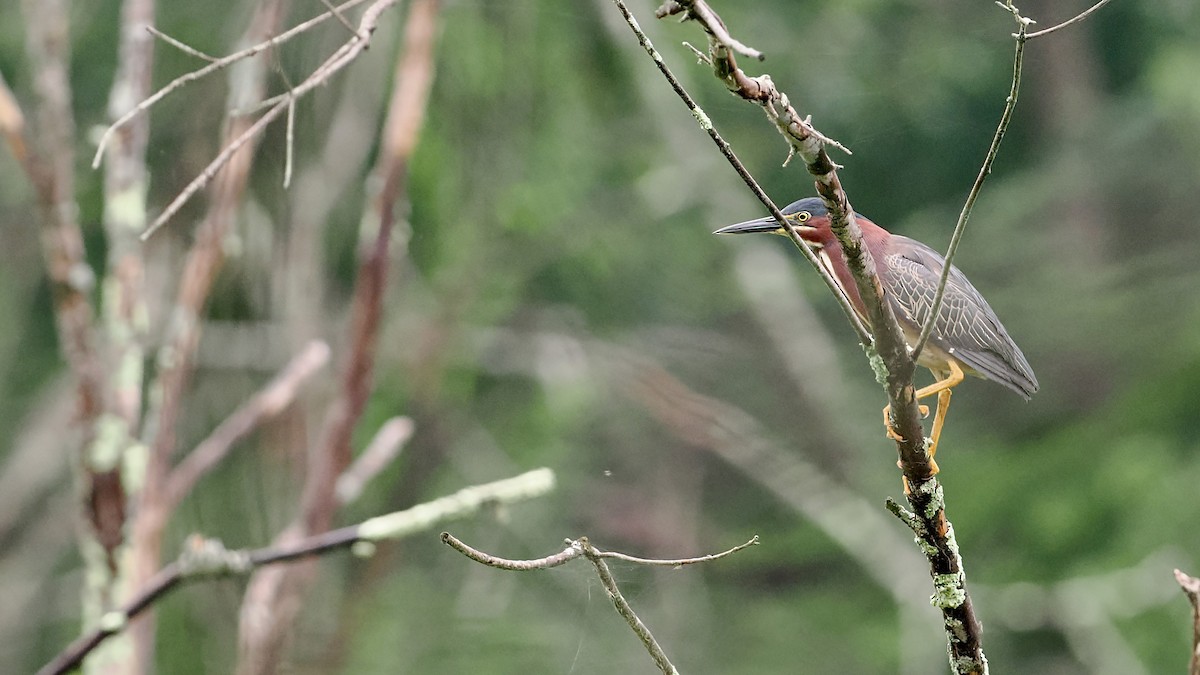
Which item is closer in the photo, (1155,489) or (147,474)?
(147,474)

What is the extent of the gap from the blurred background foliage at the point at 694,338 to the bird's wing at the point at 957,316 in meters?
2.07

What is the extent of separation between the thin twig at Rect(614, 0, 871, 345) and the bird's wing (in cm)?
62

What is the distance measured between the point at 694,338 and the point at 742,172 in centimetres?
479

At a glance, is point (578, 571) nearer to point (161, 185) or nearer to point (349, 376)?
point (349, 376)

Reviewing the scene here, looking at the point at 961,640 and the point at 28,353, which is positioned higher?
the point at 28,353

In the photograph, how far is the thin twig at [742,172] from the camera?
1.19 m

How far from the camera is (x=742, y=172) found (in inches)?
47.6

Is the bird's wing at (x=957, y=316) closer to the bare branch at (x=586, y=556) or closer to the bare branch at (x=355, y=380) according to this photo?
the bare branch at (x=586, y=556)

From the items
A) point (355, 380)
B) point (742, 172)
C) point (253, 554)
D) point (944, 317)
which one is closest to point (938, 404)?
point (944, 317)

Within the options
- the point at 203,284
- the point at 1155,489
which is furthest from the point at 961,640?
the point at 1155,489

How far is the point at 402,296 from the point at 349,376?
2965 millimetres

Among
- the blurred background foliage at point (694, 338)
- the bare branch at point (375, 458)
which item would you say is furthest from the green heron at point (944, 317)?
the blurred background foliage at point (694, 338)

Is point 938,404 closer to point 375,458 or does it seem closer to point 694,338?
point 375,458

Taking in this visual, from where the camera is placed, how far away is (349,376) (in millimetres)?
3414
